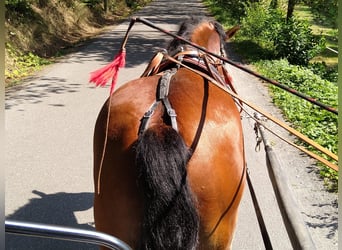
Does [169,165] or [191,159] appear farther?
[191,159]

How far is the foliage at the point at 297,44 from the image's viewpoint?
11242 millimetres

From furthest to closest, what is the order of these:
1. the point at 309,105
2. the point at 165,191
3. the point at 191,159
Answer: the point at 309,105 < the point at 191,159 < the point at 165,191

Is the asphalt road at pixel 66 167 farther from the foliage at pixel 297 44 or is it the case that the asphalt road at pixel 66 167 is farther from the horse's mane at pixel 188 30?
Answer: the foliage at pixel 297 44

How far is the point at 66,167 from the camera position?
5133 mm

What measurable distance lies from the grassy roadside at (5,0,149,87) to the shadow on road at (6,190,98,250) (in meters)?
5.34

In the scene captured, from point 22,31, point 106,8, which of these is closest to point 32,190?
point 22,31

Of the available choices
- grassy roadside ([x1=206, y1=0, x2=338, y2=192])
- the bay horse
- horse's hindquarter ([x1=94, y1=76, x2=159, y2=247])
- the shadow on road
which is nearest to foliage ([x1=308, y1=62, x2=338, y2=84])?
grassy roadside ([x1=206, y1=0, x2=338, y2=192])

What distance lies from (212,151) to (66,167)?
11.1ft

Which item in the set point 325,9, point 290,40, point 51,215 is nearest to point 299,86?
point 290,40

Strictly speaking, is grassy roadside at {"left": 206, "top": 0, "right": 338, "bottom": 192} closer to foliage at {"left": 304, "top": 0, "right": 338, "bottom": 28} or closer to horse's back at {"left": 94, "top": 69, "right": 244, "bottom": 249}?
foliage at {"left": 304, "top": 0, "right": 338, "bottom": 28}

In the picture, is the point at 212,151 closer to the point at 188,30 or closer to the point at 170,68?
the point at 170,68

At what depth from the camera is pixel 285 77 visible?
9.02 metres

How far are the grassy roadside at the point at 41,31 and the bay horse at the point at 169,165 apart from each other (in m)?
7.49

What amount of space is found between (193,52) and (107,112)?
991 mm
